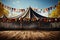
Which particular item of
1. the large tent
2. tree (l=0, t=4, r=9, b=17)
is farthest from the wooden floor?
tree (l=0, t=4, r=9, b=17)

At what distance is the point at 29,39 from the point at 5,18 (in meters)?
2.06

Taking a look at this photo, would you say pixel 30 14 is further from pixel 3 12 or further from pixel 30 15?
pixel 3 12

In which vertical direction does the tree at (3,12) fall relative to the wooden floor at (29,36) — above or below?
above

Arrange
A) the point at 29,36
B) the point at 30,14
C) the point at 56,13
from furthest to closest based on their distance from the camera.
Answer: the point at 30,14 < the point at 56,13 < the point at 29,36

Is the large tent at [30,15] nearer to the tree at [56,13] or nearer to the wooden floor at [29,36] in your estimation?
the tree at [56,13]

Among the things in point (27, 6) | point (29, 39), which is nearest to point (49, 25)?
point (27, 6)

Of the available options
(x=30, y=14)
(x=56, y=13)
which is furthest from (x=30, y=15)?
(x=56, y=13)

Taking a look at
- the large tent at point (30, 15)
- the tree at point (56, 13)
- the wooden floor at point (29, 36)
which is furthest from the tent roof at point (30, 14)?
the wooden floor at point (29, 36)

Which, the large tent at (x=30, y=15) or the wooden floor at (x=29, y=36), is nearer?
the wooden floor at (x=29, y=36)

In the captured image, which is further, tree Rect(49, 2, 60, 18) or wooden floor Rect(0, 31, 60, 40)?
tree Rect(49, 2, 60, 18)

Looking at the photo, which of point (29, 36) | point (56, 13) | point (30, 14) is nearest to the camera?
point (29, 36)

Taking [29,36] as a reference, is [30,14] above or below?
above

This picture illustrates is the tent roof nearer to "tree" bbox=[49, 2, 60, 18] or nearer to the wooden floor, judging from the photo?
"tree" bbox=[49, 2, 60, 18]

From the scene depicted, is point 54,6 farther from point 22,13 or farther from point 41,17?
point 22,13
